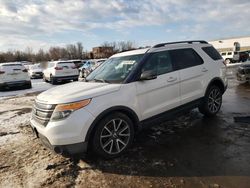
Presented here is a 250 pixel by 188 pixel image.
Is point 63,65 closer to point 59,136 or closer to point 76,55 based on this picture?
point 59,136

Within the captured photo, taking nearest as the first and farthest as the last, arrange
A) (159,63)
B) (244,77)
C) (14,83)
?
(159,63) → (244,77) → (14,83)

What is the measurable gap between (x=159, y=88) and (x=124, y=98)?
86 cm

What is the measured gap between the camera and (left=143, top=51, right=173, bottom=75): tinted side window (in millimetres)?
4742

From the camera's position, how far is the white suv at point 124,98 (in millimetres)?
3766

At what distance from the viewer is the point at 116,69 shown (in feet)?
16.4

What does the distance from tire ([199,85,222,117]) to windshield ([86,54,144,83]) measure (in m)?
2.16

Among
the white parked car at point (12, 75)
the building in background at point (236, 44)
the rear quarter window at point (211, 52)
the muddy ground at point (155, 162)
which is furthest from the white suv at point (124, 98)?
the building in background at point (236, 44)

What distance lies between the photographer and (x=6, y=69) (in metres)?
15.0

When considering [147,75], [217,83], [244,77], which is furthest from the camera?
[244,77]

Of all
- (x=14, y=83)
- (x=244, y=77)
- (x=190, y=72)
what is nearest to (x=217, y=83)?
(x=190, y=72)

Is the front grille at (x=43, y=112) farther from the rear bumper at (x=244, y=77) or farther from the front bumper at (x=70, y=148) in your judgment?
the rear bumper at (x=244, y=77)

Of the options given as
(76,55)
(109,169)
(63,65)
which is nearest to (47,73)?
(63,65)

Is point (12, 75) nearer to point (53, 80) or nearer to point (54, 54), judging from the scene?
point (53, 80)

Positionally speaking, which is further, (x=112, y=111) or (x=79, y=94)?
(x=112, y=111)
